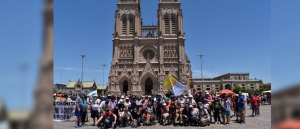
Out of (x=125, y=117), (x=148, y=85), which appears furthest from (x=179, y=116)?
(x=148, y=85)

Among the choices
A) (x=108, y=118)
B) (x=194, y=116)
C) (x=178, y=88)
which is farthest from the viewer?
(x=178, y=88)

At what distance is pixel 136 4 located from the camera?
6788cm

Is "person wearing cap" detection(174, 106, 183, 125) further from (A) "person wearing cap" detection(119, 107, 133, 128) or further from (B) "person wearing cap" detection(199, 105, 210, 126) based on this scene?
(A) "person wearing cap" detection(119, 107, 133, 128)

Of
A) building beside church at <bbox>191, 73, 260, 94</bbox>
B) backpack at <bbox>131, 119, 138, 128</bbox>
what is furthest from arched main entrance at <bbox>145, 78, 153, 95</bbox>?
backpack at <bbox>131, 119, 138, 128</bbox>

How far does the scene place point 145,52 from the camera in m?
66.6

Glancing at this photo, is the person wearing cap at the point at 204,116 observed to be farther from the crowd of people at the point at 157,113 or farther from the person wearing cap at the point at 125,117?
the person wearing cap at the point at 125,117

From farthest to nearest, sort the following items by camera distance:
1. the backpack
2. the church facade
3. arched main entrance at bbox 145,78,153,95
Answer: arched main entrance at bbox 145,78,153,95, the church facade, the backpack

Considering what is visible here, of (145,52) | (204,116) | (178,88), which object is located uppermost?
(145,52)

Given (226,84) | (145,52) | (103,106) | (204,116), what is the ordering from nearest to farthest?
(204,116) → (103,106) → (145,52) → (226,84)

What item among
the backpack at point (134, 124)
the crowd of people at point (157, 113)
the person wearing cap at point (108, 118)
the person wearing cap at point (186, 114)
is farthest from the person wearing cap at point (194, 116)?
the person wearing cap at point (108, 118)

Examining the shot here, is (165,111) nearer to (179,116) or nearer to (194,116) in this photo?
(179,116)

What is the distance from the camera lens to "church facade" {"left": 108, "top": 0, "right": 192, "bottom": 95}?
6247 centimetres

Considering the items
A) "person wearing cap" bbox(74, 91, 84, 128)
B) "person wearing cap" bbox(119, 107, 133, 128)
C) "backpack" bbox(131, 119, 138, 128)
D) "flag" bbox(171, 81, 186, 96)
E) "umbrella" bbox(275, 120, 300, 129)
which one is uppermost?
"umbrella" bbox(275, 120, 300, 129)

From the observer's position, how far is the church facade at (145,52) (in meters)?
62.5
